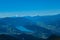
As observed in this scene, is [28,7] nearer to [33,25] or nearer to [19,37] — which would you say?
[33,25]

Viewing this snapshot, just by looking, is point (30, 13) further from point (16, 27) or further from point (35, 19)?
point (16, 27)

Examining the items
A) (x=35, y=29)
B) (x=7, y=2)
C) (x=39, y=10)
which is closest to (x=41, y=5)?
(x=39, y=10)

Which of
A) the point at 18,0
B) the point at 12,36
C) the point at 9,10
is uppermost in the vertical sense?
the point at 18,0

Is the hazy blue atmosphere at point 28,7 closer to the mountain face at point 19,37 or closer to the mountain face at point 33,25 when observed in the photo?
the mountain face at point 33,25

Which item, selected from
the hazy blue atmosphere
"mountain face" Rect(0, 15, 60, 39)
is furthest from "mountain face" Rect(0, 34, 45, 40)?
the hazy blue atmosphere

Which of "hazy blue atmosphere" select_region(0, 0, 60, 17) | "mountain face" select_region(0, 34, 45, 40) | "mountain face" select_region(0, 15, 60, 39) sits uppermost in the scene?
"hazy blue atmosphere" select_region(0, 0, 60, 17)

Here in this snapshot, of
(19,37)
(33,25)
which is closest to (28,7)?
(33,25)

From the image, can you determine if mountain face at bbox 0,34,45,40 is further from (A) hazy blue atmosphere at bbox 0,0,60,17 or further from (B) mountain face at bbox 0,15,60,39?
(A) hazy blue atmosphere at bbox 0,0,60,17
